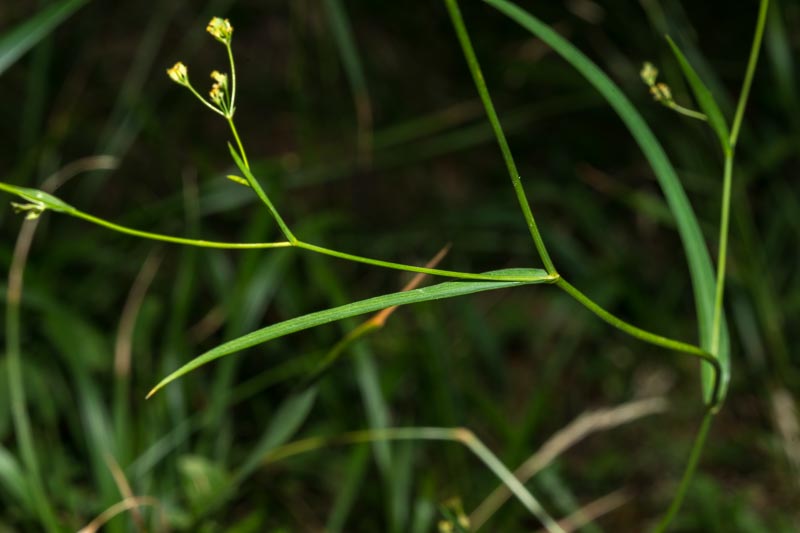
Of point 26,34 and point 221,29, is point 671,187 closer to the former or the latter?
point 221,29

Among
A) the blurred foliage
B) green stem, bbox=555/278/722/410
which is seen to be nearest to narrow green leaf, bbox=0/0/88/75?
the blurred foliage

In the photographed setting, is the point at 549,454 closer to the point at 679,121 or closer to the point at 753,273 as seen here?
the point at 753,273

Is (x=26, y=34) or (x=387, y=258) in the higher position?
(x=26, y=34)

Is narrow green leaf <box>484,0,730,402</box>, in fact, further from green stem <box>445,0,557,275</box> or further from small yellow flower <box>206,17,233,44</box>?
small yellow flower <box>206,17,233,44</box>

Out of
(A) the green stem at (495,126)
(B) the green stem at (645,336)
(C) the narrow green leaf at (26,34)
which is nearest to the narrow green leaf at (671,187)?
(B) the green stem at (645,336)

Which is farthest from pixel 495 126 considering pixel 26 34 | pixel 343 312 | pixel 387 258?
pixel 387 258

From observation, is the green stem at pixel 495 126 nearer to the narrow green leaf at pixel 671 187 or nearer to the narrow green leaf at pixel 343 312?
the narrow green leaf at pixel 343 312
